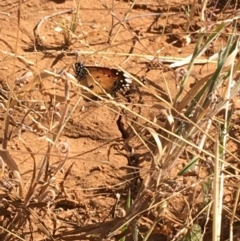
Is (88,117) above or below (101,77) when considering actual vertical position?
below

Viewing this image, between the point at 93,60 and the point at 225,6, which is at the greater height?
the point at 225,6

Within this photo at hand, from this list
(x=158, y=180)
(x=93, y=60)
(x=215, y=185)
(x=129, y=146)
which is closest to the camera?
(x=215, y=185)

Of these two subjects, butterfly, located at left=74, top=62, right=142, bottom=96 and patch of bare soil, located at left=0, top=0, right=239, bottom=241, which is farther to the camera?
butterfly, located at left=74, top=62, right=142, bottom=96

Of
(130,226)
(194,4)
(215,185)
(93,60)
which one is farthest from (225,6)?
(215,185)

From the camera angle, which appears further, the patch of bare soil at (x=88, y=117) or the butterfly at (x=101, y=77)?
the butterfly at (x=101, y=77)

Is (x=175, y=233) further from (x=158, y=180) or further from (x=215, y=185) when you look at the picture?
(x=215, y=185)

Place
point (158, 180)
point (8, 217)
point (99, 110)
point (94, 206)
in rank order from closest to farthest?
point (158, 180) < point (8, 217) < point (94, 206) < point (99, 110)

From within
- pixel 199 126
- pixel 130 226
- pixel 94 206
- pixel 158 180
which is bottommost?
pixel 94 206

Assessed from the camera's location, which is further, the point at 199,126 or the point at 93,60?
the point at 93,60
